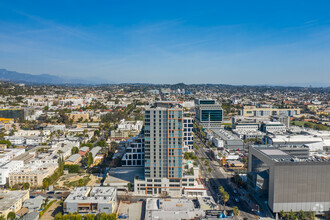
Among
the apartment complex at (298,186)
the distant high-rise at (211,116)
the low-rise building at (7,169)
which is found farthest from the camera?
the distant high-rise at (211,116)

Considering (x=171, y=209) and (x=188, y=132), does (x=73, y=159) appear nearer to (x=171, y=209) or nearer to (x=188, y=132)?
(x=188, y=132)

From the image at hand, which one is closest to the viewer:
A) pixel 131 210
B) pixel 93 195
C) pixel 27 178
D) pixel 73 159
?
Result: pixel 131 210

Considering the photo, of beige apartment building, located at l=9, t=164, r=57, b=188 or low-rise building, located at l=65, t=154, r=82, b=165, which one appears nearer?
beige apartment building, located at l=9, t=164, r=57, b=188

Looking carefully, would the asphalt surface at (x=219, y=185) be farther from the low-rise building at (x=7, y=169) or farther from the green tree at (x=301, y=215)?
the low-rise building at (x=7, y=169)

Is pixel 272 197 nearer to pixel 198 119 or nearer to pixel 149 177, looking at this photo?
pixel 149 177

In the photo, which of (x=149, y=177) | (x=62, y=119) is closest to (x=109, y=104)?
(x=62, y=119)

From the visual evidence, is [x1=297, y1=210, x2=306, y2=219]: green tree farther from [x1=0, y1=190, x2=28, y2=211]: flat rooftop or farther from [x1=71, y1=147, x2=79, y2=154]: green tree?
[x1=71, y1=147, x2=79, y2=154]: green tree

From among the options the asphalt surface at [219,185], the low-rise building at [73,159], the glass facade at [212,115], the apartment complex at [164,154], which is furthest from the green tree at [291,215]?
the glass facade at [212,115]

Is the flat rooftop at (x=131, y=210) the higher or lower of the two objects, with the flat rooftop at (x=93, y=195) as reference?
lower

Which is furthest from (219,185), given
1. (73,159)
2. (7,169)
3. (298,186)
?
(7,169)

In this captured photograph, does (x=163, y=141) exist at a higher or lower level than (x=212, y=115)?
higher

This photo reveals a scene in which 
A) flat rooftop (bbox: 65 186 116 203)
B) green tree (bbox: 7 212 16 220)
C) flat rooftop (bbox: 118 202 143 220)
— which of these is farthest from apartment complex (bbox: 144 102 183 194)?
green tree (bbox: 7 212 16 220)
